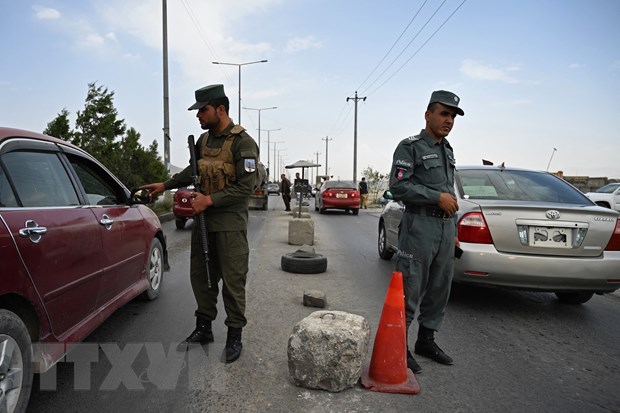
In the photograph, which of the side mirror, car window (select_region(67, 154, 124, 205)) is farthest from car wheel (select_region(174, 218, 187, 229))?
the side mirror

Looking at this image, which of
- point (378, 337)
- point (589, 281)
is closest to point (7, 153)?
point (378, 337)

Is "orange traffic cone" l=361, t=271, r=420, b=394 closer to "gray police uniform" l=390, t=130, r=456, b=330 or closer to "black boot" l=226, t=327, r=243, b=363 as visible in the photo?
"gray police uniform" l=390, t=130, r=456, b=330

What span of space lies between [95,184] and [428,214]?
8.65 feet

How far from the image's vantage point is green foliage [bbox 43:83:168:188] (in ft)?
54.0

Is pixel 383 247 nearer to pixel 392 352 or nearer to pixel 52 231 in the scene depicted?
pixel 392 352

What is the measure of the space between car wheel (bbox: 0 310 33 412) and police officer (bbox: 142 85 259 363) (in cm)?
132

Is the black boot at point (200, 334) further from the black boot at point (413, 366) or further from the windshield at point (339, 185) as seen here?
the windshield at point (339, 185)

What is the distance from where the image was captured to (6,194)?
2500 mm

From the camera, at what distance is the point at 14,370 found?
7.54 feet

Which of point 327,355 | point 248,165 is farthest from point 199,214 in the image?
point 327,355

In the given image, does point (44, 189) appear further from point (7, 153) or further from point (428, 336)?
point (428, 336)

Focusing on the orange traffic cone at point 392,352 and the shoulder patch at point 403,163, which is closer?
the orange traffic cone at point 392,352

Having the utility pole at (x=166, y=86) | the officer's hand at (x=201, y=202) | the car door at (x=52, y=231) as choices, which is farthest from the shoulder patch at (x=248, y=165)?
the utility pole at (x=166, y=86)

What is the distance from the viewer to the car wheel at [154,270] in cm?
481
